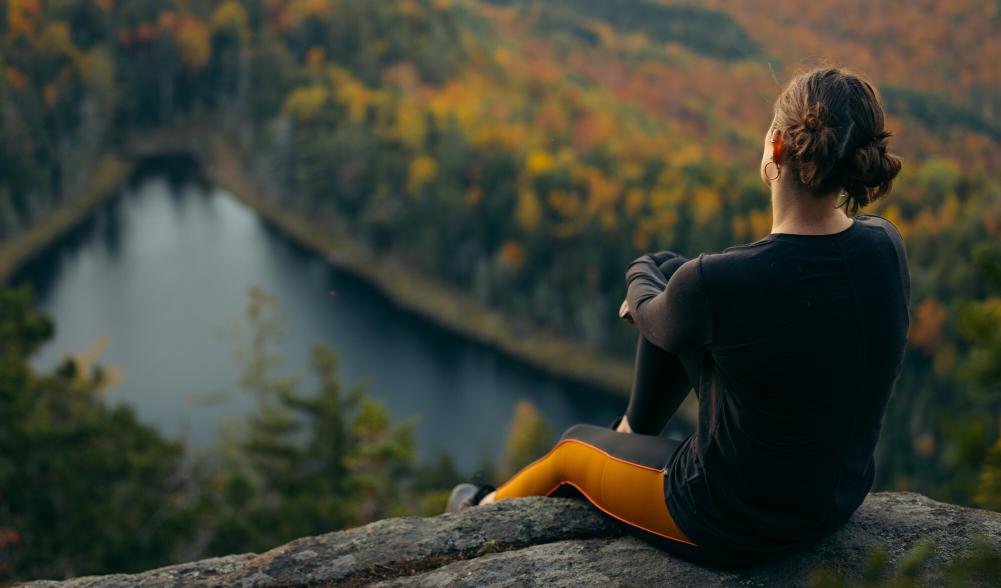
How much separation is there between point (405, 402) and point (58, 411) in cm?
2172

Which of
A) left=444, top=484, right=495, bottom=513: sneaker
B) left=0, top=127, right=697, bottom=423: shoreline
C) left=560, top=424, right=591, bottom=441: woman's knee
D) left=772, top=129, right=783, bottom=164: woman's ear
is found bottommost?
left=444, top=484, right=495, bottom=513: sneaker

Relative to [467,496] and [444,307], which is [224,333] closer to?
[444,307]

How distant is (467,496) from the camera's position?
14.9ft

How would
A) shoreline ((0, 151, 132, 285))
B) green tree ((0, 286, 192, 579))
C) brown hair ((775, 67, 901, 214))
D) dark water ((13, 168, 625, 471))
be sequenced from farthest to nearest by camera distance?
shoreline ((0, 151, 132, 285)) → dark water ((13, 168, 625, 471)) → green tree ((0, 286, 192, 579)) → brown hair ((775, 67, 901, 214))

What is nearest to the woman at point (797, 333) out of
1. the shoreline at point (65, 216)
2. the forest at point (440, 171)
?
the forest at point (440, 171)

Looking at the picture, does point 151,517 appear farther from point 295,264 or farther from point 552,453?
point 295,264

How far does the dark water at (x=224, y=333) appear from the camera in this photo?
3547 cm

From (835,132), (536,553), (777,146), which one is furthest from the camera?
(536,553)

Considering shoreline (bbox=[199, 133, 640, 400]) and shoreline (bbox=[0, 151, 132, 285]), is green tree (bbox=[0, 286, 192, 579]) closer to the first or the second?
shoreline (bbox=[199, 133, 640, 400])

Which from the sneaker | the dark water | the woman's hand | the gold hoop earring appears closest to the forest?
the gold hoop earring

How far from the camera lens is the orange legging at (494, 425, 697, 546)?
3.35m

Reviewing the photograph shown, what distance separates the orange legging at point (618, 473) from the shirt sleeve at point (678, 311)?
19.9 inches

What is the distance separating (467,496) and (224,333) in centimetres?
3670

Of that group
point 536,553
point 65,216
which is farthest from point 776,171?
point 65,216
